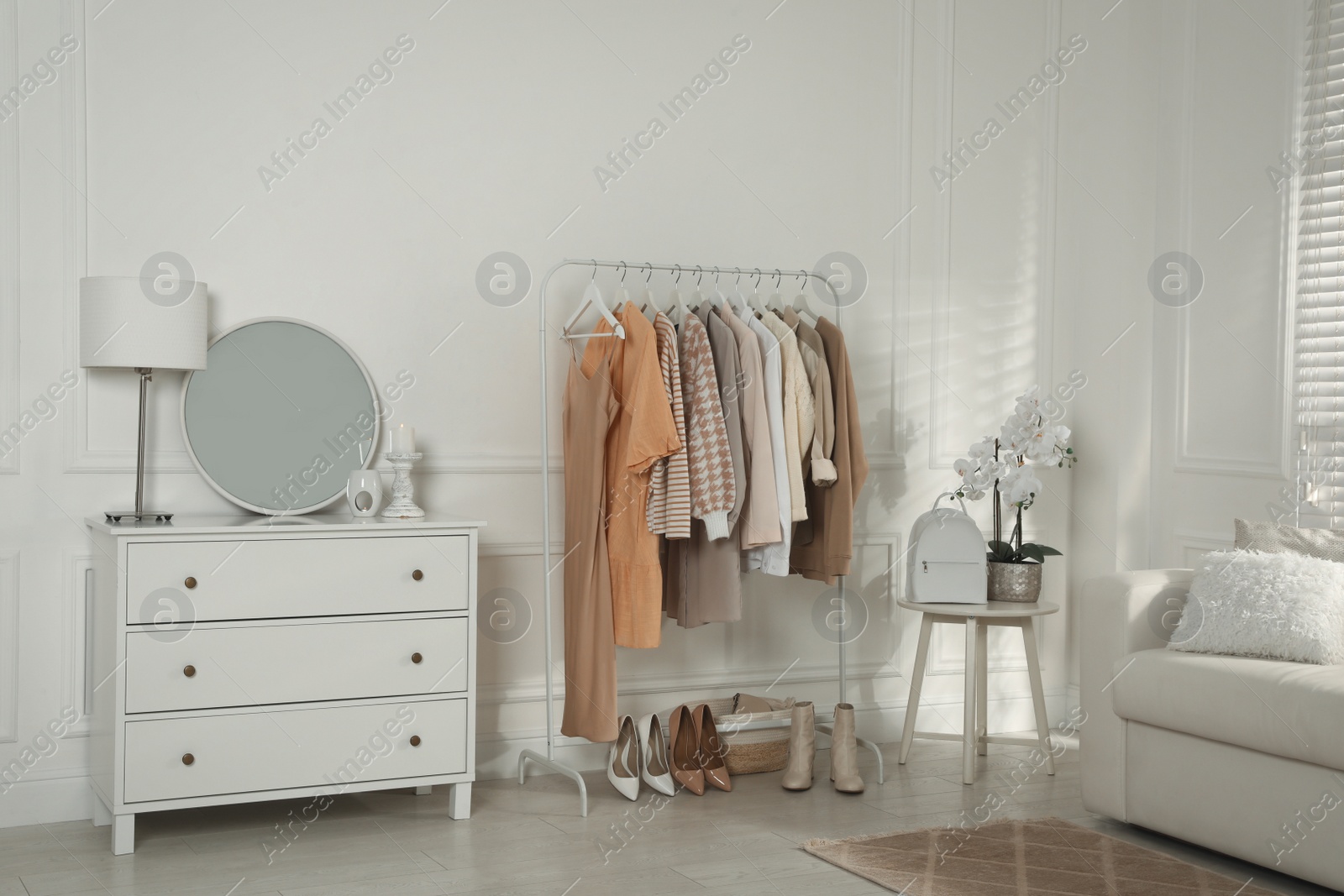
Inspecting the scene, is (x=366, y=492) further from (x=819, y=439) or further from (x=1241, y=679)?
(x=1241, y=679)

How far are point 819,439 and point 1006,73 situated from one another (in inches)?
72.9

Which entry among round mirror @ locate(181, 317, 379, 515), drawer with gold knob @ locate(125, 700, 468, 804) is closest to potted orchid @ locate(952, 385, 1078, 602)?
drawer with gold knob @ locate(125, 700, 468, 804)

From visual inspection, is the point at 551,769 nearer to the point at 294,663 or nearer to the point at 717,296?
the point at 294,663

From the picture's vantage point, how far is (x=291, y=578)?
3.08 meters

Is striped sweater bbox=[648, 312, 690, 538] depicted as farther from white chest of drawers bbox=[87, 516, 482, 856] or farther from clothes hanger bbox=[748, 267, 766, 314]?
white chest of drawers bbox=[87, 516, 482, 856]

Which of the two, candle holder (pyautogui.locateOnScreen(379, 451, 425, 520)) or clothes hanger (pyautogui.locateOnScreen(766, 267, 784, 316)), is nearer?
candle holder (pyautogui.locateOnScreen(379, 451, 425, 520))

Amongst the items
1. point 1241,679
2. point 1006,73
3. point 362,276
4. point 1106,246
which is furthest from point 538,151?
point 1241,679

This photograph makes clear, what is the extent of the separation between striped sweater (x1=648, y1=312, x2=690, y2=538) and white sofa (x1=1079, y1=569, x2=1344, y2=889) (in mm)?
1205

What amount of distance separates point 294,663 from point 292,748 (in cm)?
22

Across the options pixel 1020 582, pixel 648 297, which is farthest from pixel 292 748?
pixel 1020 582

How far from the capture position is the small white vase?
3.35m

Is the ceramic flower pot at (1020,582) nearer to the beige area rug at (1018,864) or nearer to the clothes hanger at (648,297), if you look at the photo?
the beige area rug at (1018,864)

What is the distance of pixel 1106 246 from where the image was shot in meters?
4.47

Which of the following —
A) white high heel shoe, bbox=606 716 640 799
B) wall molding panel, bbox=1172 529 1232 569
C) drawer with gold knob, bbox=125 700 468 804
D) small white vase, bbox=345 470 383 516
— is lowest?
A: white high heel shoe, bbox=606 716 640 799
